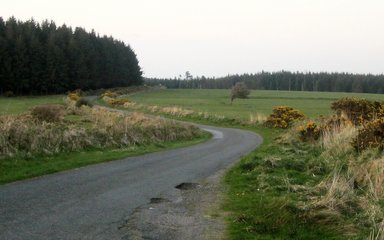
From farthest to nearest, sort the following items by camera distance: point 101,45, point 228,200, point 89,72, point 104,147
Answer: point 101,45 < point 89,72 < point 104,147 < point 228,200

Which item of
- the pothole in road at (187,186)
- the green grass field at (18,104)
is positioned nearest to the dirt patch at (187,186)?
the pothole in road at (187,186)

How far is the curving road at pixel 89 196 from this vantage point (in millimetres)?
8336

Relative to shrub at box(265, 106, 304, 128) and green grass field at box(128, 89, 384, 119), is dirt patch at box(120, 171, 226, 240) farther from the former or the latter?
green grass field at box(128, 89, 384, 119)

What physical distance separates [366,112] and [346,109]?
1.47m

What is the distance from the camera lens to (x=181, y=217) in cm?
966

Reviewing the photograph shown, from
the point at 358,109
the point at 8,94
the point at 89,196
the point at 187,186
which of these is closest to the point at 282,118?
the point at 358,109

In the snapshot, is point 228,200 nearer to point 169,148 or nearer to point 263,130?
point 169,148

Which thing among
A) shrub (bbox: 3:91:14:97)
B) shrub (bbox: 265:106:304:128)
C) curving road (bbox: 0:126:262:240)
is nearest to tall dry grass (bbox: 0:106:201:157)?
curving road (bbox: 0:126:262:240)

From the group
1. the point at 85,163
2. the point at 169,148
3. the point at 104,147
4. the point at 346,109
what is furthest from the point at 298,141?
the point at 85,163

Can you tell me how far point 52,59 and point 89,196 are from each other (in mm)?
83568

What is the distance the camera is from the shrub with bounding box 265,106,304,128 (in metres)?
45.0

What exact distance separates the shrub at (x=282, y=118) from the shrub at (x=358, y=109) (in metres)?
13.7

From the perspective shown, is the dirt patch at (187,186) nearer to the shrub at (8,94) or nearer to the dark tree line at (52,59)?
the shrub at (8,94)

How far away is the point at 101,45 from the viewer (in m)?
118
